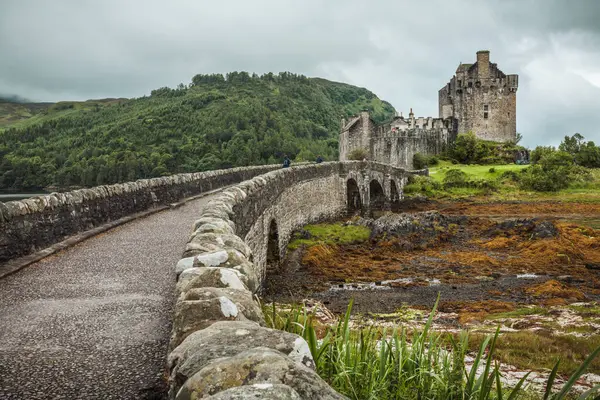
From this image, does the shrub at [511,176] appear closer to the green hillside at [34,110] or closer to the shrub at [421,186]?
the shrub at [421,186]

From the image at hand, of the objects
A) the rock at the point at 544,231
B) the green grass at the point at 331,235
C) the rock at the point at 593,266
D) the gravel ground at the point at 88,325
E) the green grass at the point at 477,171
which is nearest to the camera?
the gravel ground at the point at 88,325

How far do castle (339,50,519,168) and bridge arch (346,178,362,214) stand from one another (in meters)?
18.3

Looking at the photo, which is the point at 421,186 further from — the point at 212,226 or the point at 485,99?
the point at 212,226

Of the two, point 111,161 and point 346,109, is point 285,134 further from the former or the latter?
point 346,109

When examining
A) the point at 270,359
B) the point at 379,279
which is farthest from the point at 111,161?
the point at 270,359

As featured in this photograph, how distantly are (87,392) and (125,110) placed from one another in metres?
106

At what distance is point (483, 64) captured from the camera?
5500 centimetres

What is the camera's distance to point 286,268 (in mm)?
18484

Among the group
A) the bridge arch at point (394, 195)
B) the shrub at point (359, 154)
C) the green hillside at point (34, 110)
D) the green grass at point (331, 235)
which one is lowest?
the green grass at point (331, 235)

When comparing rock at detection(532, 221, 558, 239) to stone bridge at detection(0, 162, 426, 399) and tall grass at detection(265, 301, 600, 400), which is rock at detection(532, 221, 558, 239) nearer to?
stone bridge at detection(0, 162, 426, 399)

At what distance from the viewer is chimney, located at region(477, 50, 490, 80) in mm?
54844

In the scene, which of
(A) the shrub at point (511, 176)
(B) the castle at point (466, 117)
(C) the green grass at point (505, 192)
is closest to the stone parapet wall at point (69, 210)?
(C) the green grass at point (505, 192)

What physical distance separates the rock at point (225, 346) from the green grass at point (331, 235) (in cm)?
1757

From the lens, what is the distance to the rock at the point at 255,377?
2.26 m
